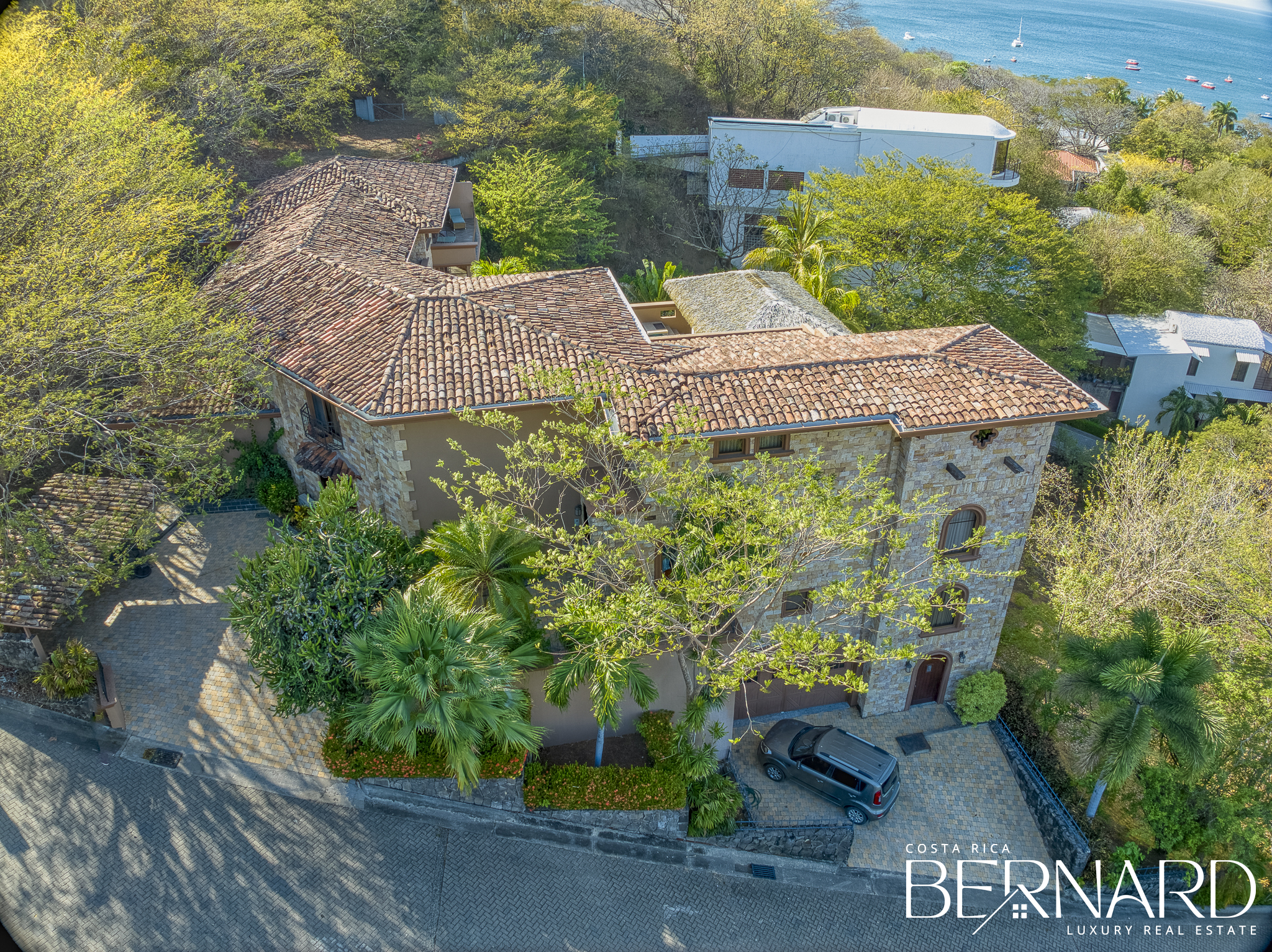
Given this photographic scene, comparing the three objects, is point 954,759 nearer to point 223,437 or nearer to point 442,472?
point 442,472

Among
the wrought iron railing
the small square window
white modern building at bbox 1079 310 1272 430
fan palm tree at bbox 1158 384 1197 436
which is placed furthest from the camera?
white modern building at bbox 1079 310 1272 430

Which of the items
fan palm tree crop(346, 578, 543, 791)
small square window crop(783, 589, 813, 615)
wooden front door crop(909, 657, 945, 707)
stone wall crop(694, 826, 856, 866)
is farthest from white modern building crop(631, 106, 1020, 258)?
fan palm tree crop(346, 578, 543, 791)

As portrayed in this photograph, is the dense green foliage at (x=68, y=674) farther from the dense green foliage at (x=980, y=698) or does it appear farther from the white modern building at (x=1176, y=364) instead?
the white modern building at (x=1176, y=364)

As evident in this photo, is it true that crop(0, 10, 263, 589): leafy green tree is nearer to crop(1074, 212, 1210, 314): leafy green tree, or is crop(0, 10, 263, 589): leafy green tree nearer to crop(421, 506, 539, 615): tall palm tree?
crop(421, 506, 539, 615): tall palm tree

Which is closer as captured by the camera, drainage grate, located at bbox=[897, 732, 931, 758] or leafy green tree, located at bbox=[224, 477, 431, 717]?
leafy green tree, located at bbox=[224, 477, 431, 717]

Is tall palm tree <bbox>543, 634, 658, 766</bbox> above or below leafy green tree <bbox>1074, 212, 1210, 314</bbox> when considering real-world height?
above

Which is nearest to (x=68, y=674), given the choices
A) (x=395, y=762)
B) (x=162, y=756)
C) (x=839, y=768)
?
(x=162, y=756)
